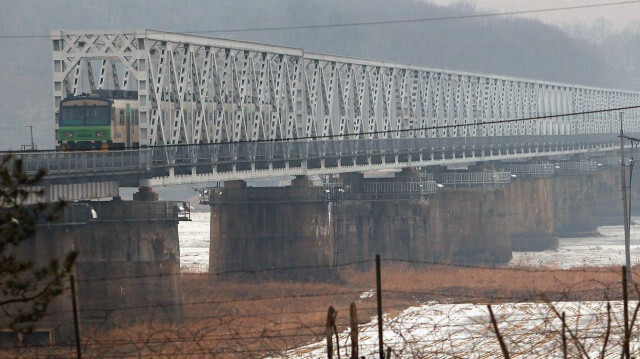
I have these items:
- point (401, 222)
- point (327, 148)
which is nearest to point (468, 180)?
point (401, 222)

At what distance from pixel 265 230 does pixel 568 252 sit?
161 ft

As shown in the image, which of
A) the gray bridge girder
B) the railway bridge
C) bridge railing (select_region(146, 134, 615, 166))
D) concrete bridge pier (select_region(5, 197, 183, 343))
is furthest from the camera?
bridge railing (select_region(146, 134, 615, 166))

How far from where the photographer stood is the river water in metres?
106

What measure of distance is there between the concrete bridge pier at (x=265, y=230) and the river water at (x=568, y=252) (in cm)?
1217

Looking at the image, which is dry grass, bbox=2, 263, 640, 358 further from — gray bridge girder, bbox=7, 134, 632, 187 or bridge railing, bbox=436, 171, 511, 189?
bridge railing, bbox=436, 171, 511, 189

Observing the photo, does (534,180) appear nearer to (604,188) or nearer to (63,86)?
(604,188)

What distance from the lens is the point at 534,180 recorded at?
13788 cm

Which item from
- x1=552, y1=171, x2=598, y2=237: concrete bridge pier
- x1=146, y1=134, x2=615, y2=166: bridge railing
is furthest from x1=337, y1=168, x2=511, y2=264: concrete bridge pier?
x1=552, y1=171, x2=598, y2=237: concrete bridge pier

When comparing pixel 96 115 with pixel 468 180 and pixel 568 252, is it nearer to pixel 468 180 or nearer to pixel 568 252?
pixel 468 180

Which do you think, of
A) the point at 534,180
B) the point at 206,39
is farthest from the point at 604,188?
the point at 206,39

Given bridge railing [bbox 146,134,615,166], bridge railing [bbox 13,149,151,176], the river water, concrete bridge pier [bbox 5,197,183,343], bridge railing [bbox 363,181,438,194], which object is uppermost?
bridge railing [bbox 146,134,615,166]

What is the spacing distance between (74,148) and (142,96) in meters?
6.48

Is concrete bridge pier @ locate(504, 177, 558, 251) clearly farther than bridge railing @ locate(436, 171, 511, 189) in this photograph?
Yes

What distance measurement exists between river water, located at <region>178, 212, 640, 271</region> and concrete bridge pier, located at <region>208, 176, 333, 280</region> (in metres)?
12.2
